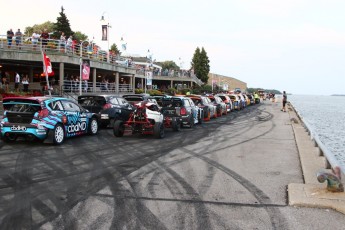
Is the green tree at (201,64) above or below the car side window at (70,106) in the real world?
above

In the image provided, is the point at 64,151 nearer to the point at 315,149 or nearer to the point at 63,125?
the point at 63,125

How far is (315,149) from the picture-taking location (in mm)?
12031

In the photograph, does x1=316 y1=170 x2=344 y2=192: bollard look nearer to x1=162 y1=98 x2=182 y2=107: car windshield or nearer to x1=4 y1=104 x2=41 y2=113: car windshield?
x1=4 y1=104 x2=41 y2=113: car windshield

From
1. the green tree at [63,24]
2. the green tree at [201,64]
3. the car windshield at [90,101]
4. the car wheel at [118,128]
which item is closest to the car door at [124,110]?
the car windshield at [90,101]

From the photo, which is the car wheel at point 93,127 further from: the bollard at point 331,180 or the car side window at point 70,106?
the bollard at point 331,180

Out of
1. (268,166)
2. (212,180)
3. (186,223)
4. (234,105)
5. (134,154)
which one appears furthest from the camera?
(234,105)

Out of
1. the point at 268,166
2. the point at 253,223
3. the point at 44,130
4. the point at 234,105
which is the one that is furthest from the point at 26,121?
the point at 234,105

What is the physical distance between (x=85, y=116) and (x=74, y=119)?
98cm

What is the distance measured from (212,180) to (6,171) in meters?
4.58

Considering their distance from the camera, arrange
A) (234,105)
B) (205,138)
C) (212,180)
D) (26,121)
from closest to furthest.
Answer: (212,180) < (26,121) < (205,138) < (234,105)

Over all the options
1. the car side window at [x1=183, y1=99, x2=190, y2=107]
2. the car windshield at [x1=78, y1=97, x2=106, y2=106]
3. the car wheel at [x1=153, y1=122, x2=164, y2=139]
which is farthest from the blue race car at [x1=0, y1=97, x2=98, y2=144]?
the car side window at [x1=183, y1=99, x2=190, y2=107]

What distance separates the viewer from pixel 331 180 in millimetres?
6637

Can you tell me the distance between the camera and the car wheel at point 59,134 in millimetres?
11911

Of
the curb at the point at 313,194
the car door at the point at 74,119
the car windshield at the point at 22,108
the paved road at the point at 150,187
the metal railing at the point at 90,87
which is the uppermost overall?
the metal railing at the point at 90,87
